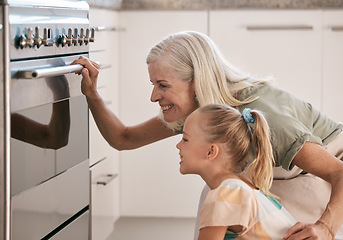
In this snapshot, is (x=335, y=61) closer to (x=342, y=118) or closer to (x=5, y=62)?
(x=342, y=118)

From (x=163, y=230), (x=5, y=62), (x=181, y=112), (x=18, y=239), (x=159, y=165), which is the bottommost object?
(x=163, y=230)

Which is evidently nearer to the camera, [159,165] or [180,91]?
[180,91]

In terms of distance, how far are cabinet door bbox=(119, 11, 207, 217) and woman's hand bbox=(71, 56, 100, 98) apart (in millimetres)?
1257

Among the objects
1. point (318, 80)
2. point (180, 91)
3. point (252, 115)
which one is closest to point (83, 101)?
point (180, 91)

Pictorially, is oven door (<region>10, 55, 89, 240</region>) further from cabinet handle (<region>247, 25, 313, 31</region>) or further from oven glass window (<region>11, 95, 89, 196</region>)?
cabinet handle (<region>247, 25, 313, 31</region>)

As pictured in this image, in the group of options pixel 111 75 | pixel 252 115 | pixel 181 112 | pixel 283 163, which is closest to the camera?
pixel 252 115

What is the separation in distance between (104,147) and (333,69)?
3.81 ft

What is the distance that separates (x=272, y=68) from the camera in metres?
3.03

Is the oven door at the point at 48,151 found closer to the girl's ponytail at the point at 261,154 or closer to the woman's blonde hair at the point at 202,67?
the woman's blonde hair at the point at 202,67

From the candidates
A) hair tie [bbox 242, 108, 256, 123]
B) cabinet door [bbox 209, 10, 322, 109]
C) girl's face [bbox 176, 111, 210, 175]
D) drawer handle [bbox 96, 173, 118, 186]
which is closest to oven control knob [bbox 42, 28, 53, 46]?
girl's face [bbox 176, 111, 210, 175]

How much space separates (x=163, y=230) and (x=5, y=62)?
6.47 feet

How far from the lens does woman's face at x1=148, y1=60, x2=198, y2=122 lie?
1.78 m

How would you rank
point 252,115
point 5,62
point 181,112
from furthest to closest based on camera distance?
point 181,112, point 252,115, point 5,62

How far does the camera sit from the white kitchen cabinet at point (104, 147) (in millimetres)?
2459
